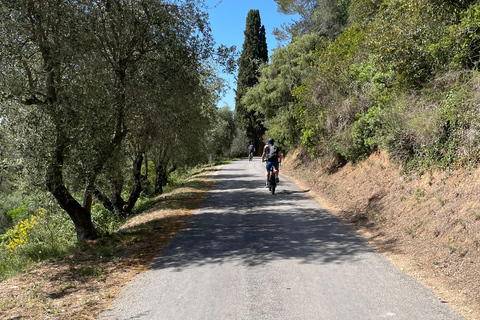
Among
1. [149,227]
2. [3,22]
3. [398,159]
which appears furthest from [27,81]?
[398,159]

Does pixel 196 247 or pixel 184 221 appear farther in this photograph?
pixel 184 221

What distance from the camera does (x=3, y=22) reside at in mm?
8133

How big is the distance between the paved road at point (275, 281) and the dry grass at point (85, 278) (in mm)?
356

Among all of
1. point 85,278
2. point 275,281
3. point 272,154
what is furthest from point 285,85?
point 275,281

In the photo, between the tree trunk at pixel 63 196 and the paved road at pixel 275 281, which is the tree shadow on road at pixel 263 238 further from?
the tree trunk at pixel 63 196

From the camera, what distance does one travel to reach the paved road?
4.36m

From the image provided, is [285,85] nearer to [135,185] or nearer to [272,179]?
[272,179]

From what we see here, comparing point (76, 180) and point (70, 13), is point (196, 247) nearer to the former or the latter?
point (76, 180)

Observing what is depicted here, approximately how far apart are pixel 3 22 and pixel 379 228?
9220 millimetres

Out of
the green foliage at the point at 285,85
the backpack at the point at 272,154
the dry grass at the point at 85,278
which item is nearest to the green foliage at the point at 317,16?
the green foliage at the point at 285,85

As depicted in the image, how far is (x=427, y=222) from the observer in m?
7.07

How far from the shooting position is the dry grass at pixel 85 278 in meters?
5.06

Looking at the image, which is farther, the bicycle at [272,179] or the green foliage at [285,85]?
the green foliage at [285,85]

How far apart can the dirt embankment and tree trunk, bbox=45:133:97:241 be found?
Answer: 666cm
